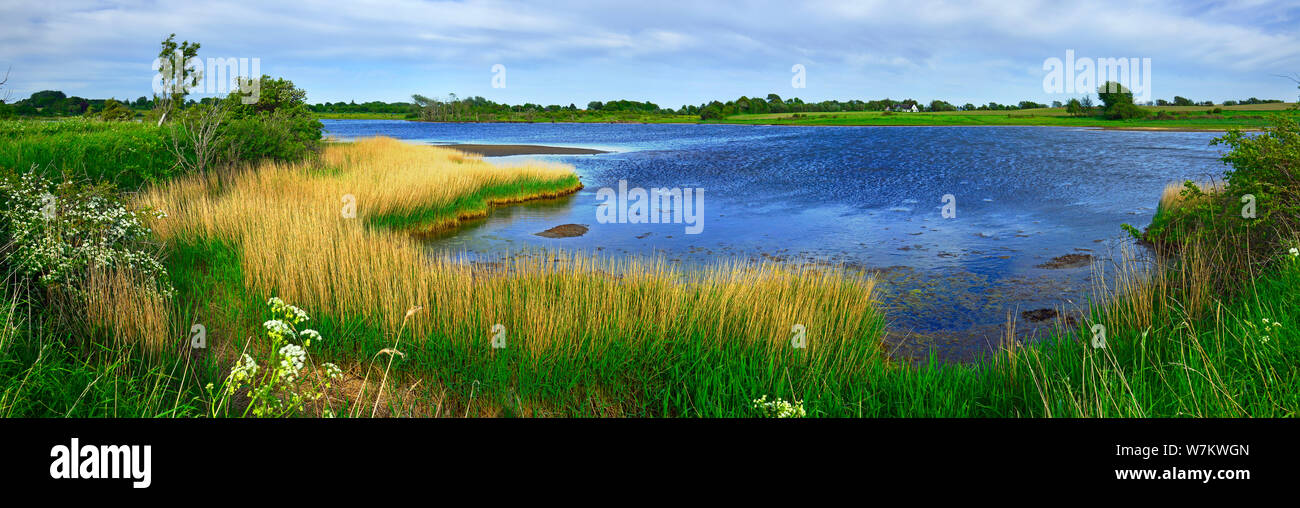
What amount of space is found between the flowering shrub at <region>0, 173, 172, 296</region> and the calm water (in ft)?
22.0

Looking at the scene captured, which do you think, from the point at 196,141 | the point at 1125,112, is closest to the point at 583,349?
the point at 196,141

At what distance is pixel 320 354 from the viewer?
6812 millimetres

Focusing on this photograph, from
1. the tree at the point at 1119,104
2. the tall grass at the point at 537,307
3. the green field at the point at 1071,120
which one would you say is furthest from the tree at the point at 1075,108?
the tall grass at the point at 537,307

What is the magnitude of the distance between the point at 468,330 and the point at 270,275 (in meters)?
3.36

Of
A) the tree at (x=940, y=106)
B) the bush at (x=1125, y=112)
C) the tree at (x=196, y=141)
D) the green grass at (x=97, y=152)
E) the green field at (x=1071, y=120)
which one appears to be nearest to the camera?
the green grass at (x=97, y=152)

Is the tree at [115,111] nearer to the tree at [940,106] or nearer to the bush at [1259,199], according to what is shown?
the bush at [1259,199]

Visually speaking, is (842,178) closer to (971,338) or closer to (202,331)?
(971,338)

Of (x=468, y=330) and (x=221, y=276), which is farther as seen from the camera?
(x=221, y=276)

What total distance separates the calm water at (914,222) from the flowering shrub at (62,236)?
6.70 m

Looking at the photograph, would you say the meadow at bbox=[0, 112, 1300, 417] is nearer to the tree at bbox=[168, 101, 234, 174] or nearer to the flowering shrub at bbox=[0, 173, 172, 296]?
the flowering shrub at bbox=[0, 173, 172, 296]

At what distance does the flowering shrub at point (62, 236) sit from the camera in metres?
7.01

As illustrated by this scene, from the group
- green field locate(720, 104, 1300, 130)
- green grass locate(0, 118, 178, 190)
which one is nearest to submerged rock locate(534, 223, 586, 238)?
green grass locate(0, 118, 178, 190)

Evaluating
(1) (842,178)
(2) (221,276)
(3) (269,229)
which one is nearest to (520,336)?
(2) (221,276)

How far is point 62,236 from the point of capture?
770 centimetres
